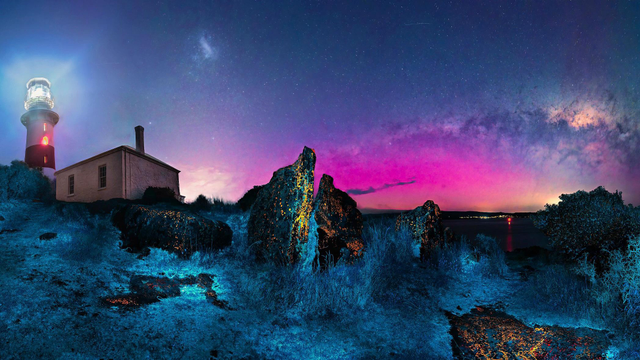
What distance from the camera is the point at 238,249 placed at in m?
7.35

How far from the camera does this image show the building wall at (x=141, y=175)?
17297 mm

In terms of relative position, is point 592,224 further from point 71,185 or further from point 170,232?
point 71,185

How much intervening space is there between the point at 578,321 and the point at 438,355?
2378 millimetres

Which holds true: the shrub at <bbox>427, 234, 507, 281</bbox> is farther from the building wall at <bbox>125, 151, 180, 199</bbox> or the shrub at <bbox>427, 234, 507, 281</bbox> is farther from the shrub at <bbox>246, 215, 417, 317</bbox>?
the building wall at <bbox>125, 151, 180, 199</bbox>

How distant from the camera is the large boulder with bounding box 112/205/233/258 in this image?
7219 mm

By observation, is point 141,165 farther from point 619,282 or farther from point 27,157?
point 27,157

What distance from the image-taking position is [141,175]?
18.4 metres

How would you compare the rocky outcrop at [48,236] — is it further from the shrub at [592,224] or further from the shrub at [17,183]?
the shrub at [592,224]

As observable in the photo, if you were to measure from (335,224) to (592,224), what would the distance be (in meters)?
5.52

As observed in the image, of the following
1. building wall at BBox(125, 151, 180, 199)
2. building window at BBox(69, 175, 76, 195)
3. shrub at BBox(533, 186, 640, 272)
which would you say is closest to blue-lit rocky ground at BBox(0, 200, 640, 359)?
shrub at BBox(533, 186, 640, 272)

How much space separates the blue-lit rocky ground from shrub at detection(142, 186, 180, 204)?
1019 cm

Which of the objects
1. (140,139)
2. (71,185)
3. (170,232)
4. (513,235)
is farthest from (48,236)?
(513,235)

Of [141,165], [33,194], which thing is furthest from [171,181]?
[33,194]

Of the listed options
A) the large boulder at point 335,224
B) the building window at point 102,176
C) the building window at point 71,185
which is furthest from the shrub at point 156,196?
the large boulder at point 335,224
